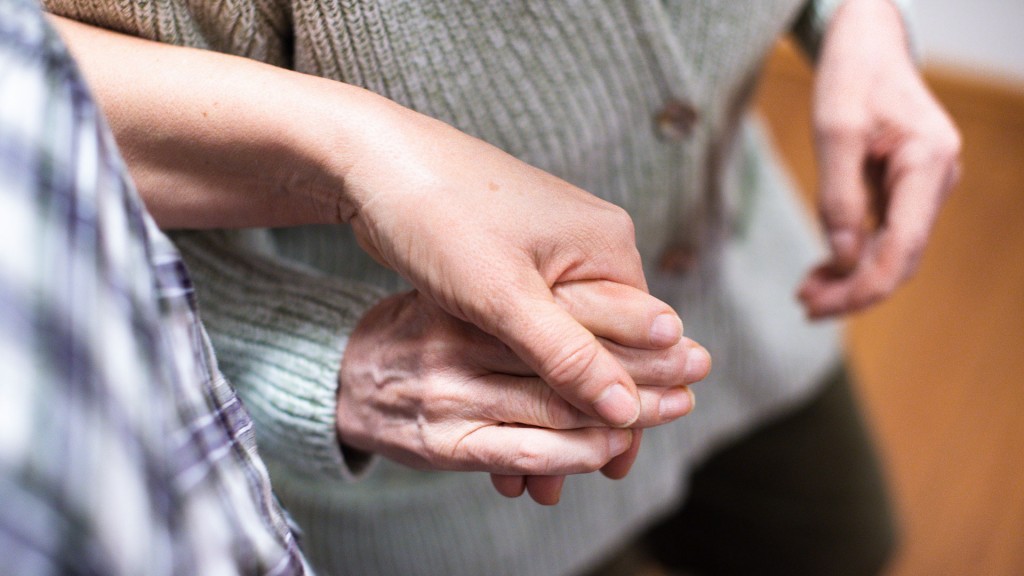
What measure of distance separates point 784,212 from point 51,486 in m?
0.65

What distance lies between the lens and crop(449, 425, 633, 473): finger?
1.10 ft

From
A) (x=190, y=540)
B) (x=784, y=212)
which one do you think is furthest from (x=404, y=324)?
(x=784, y=212)

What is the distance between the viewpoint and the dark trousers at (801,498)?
75 cm

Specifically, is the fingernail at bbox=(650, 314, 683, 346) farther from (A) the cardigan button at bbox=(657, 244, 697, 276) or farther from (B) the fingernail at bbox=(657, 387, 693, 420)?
(A) the cardigan button at bbox=(657, 244, 697, 276)

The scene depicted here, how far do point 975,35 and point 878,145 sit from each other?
4.45 ft

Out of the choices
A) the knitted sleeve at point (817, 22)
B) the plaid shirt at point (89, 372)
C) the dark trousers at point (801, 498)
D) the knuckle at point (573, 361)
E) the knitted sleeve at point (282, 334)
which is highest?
the plaid shirt at point (89, 372)

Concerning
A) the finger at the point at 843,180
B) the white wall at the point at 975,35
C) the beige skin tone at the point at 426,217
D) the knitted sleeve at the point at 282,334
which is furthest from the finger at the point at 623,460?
the white wall at the point at 975,35

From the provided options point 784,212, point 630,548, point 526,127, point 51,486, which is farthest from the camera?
point 630,548

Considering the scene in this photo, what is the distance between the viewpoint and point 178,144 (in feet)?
1.13

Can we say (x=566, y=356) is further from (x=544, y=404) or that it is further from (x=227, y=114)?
(x=227, y=114)

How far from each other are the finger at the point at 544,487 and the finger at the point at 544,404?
34mm

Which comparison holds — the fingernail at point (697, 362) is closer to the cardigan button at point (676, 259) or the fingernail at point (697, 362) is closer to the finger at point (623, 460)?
the finger at point (623, 460)

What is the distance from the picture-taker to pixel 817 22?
566 millimetres

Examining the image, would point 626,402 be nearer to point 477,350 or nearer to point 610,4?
point 477,350
